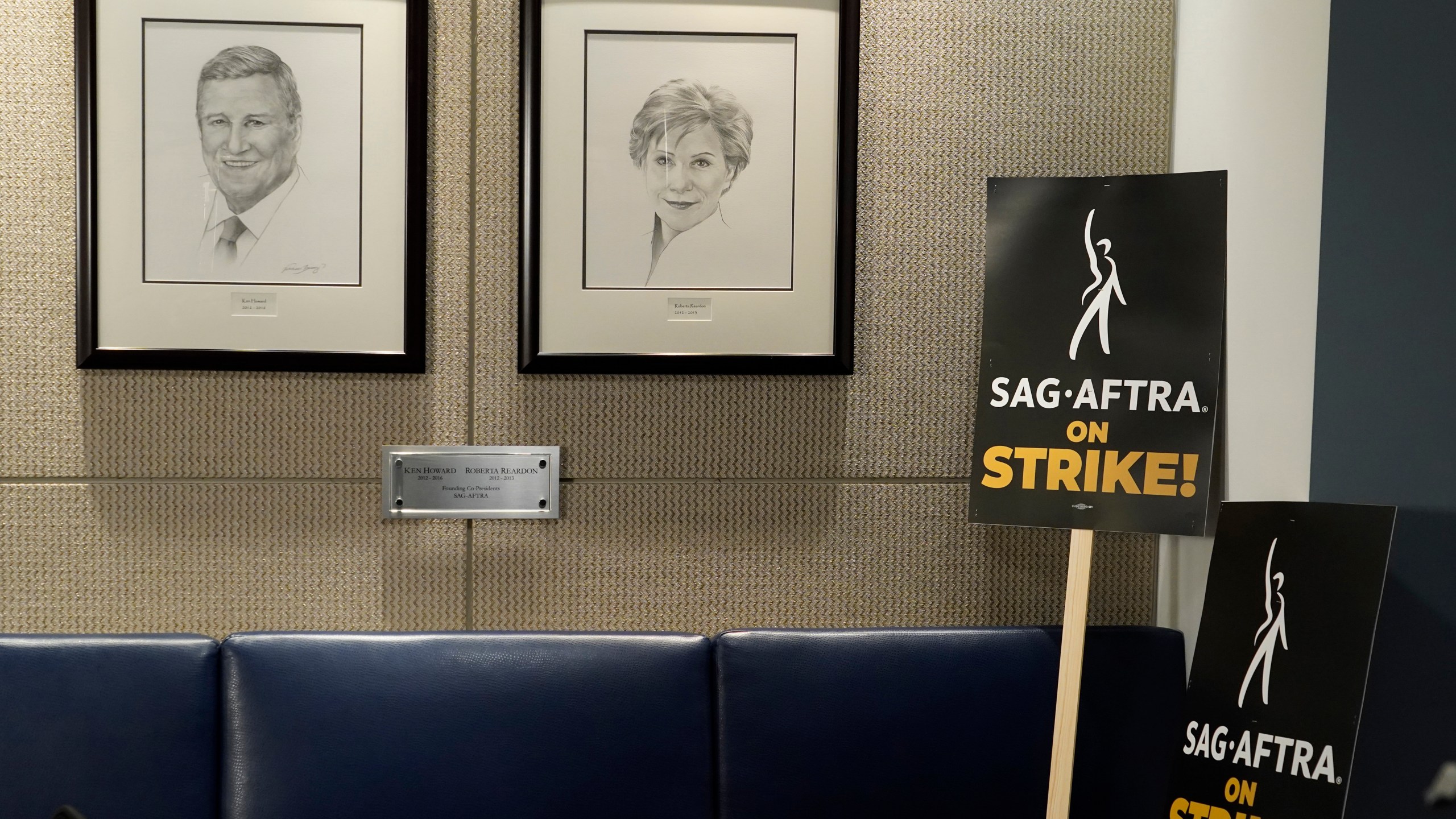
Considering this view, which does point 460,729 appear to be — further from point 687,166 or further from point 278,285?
point 687,166

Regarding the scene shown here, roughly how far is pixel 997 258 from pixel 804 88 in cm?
46

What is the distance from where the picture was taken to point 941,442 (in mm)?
1584

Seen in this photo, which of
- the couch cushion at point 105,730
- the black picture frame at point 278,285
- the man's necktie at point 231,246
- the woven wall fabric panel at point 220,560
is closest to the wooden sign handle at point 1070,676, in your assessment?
the woven wall fabric panel at point 220,560

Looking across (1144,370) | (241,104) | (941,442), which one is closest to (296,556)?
(241,104)

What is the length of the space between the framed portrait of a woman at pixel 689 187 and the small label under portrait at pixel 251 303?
1.43ft

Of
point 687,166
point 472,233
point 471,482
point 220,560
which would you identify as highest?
point 687,166

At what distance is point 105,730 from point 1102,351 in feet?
5.50

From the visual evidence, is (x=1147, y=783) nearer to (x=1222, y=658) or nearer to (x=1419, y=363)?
(x=1222, y=658)

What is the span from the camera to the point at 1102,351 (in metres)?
1.36

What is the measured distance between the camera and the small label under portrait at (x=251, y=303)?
1.49m

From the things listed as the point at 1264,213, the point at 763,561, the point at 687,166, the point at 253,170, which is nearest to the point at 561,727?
the point at 763,561

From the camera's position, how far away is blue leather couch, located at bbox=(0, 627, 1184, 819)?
1.38m

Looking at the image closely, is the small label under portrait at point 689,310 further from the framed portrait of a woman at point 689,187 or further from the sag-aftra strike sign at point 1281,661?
the sag-aftra strike sign at point 1281,661
